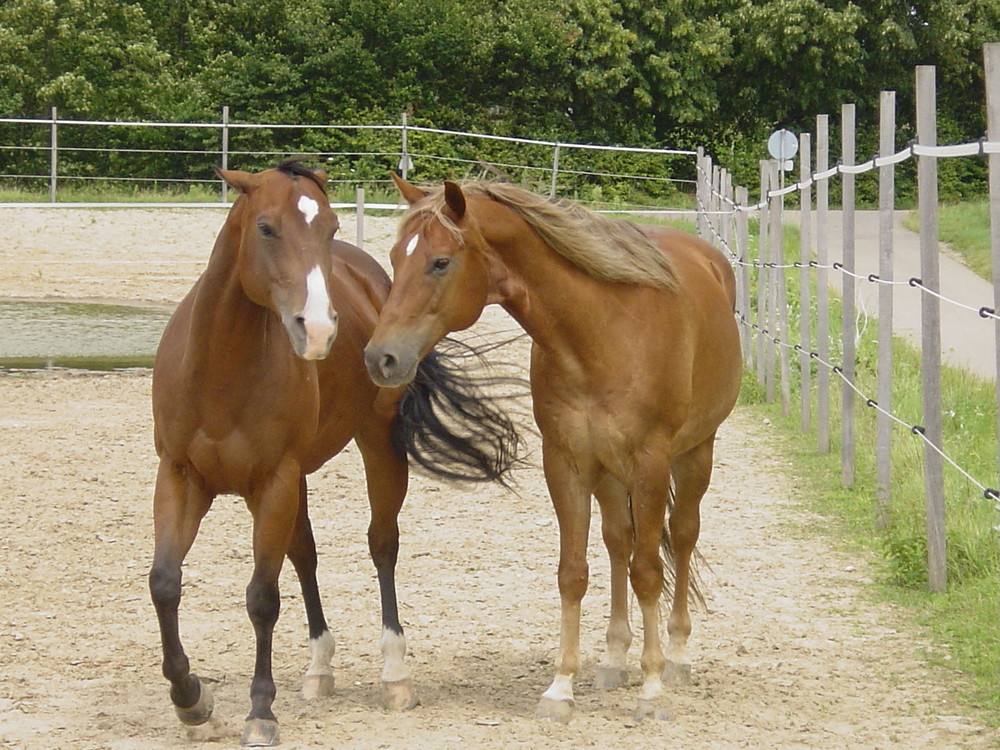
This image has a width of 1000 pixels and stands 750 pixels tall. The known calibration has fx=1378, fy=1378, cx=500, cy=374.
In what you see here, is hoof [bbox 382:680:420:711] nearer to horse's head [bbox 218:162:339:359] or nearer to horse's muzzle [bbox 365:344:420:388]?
horse's muzzle [bbox 365:344:420:388]

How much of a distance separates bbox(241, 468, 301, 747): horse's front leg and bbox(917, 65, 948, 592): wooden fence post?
2.75m

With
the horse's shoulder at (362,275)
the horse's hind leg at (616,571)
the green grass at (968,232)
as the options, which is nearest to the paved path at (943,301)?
the green grass at (968,232)

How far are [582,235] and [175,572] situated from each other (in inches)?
65.0

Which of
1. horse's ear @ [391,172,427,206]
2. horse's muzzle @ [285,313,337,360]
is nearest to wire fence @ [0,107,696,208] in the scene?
horse's ear @ [391,172,427,206]

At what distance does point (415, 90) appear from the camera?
29891 millimetres

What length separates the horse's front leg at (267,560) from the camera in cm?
424

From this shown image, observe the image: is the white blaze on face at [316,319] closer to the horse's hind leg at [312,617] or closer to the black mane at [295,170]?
the black mane at [295,170]

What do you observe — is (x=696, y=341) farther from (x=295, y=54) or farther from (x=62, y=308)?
(x=295, y=54)

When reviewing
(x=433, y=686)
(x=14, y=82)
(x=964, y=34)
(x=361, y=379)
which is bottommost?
(x=433, y=686)

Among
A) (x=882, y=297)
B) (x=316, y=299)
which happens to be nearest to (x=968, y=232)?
(x=882, y=297)

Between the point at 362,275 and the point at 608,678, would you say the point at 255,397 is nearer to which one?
the point at 362,275

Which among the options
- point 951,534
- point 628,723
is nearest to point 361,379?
point 628,723

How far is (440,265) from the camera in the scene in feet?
13.5

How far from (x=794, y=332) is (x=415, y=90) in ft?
59.5
